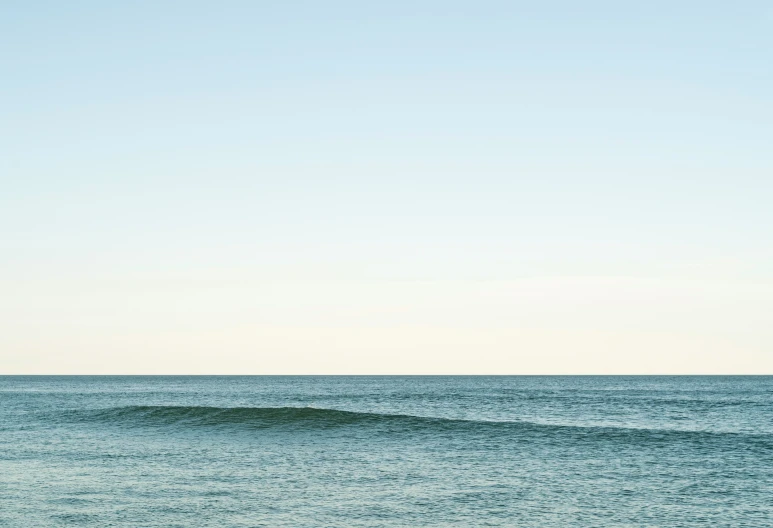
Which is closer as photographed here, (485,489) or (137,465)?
(485,489)

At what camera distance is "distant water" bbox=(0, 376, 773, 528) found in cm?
2481

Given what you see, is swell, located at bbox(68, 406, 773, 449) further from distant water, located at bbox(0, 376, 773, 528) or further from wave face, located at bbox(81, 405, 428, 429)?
distant water, located at bbox(0, 376, 773, 528)

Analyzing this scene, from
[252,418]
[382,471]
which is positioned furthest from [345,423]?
[382,471]

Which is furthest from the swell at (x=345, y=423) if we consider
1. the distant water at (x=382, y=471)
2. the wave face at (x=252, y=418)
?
the distant water at (x=382, y=471)

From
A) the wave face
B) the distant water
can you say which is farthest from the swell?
the distant water

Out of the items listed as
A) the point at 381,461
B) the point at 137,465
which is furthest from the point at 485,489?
the point at 137,465

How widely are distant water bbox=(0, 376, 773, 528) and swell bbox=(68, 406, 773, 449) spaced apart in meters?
0.21

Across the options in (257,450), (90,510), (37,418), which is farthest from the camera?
(37,418)

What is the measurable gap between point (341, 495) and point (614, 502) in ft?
32.0

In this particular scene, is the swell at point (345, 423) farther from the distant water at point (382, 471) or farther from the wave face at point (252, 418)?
the distant water at point (382, 471)

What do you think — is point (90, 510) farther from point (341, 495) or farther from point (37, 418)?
point (37, 418)

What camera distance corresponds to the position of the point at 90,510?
25.1 meters

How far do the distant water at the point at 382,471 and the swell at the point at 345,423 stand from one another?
0.21 meters

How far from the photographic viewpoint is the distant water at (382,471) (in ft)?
81.4
